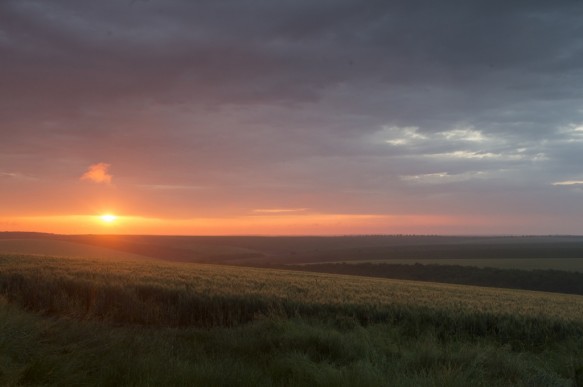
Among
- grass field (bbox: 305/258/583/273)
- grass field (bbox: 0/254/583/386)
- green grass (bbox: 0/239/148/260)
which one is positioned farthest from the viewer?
green grass (bbox: 0/239/148/260)

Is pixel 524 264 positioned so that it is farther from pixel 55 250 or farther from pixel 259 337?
pixel 259 337

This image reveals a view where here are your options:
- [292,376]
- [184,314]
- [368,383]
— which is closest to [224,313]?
[184,314]

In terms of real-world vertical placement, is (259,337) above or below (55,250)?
below

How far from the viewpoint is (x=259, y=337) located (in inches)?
426

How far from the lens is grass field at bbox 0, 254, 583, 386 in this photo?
769cm

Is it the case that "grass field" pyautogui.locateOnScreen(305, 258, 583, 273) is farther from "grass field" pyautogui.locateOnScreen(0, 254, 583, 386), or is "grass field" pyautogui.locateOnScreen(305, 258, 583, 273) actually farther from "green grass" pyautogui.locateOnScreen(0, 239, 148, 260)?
"grass field" pyautogui.locateOnScreen(0, 254, 583, 386)

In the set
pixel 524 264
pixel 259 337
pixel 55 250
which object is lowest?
pixel 524 264

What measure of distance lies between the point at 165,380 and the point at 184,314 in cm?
759

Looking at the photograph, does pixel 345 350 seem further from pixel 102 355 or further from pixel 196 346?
pixel 102 355

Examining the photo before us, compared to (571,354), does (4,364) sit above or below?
above

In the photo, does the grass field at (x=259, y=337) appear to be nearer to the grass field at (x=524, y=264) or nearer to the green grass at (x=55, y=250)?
the green grass at (x=55, y=250)

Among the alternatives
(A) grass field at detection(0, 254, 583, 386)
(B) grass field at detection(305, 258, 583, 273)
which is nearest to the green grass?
(B) grass field at detection(305, 258, 583, 273)

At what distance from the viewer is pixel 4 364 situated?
6988 millimetres

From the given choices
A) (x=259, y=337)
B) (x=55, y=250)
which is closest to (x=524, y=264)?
(x=55, y=250)
